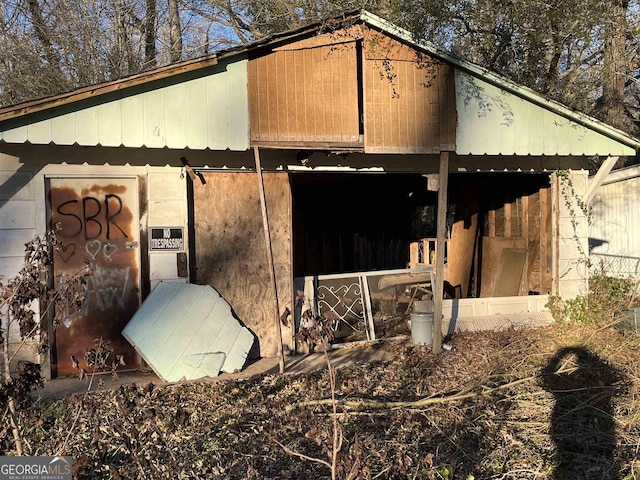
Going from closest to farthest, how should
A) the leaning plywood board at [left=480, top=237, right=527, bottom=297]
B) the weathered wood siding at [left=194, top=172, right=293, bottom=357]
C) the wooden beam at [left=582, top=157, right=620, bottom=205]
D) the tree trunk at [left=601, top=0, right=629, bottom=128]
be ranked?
the weathered wood siding at [left=194, top=172, right=293, bottom=357], the wooden beam at [left=582, top=157, right=620, bottom=205], the tree trunk at [left=601, top=0, right=629, bottom=128], the leaning plywood board at [left=480, top=237, right=527, bottom=297]

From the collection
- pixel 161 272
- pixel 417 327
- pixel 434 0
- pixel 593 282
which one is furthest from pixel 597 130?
pixel 161 272

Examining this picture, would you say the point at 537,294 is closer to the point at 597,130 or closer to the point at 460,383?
the point at 597,130

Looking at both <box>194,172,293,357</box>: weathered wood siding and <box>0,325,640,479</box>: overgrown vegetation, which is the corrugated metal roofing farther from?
<box>0,325,640,479</box>: overgrown vegetation

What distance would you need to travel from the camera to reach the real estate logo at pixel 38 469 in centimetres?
350

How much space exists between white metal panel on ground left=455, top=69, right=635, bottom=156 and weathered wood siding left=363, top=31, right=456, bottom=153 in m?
0.19

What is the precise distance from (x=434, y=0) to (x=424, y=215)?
5028 mm

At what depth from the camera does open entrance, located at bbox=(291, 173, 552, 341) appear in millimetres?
8477

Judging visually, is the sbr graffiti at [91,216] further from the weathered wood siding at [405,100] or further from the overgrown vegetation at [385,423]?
the weathered wood siding at [405,100]

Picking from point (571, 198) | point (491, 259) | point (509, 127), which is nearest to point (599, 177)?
point (571, 198)

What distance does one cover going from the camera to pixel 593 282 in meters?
9.48

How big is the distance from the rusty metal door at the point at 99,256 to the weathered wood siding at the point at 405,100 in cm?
313

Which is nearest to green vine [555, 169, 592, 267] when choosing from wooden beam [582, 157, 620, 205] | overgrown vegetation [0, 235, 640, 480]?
wooden beam [582, 157, 620, 205]

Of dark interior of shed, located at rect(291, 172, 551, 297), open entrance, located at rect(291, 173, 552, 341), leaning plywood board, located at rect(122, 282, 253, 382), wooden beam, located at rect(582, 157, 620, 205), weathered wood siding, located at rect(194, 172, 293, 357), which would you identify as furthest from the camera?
dark interior of shed, located at rect(291, 172, 551, 297)

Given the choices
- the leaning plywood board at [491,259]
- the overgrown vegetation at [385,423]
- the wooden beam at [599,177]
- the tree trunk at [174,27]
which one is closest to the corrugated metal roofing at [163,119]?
A: the overgrown vegetation at [385,423]
